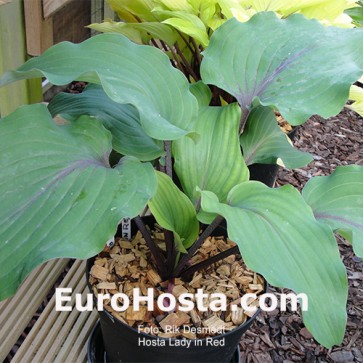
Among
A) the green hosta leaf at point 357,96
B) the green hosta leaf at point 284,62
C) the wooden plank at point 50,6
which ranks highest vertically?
the wooden plank at point 50,6

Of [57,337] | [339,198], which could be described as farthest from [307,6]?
[57,337]

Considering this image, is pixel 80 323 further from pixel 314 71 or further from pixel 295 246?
pixel 314 71

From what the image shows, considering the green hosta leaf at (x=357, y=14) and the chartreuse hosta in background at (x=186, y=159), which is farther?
the green hosta leaf at (x=357, y=14)

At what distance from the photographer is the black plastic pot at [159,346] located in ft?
3.01

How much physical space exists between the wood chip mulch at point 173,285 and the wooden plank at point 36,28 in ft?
2.03

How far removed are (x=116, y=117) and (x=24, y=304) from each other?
624mm

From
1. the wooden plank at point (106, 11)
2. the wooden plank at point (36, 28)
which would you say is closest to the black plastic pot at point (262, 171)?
the wooden plank at point (36, 28)

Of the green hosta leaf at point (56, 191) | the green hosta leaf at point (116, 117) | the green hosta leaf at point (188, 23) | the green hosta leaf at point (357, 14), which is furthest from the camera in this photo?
the green hosta leaf at point (357, 14)

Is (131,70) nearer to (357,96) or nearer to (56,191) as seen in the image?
(56,191)

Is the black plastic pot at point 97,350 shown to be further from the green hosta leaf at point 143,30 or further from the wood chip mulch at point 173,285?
the green hosta leaf at point 143,30

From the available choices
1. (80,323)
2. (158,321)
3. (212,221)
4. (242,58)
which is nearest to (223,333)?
(158,321)

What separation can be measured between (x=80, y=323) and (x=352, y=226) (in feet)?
2.43

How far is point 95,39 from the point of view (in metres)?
0.87

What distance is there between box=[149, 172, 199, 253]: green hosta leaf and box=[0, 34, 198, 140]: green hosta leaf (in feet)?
0.44
